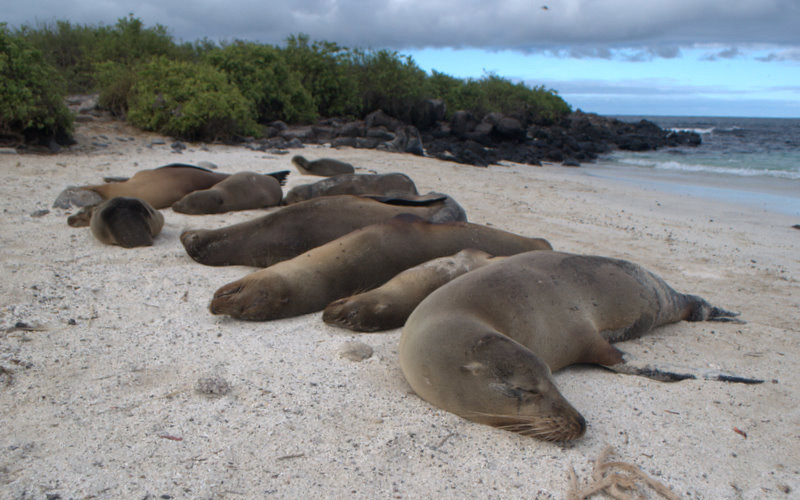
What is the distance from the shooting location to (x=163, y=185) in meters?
7.37

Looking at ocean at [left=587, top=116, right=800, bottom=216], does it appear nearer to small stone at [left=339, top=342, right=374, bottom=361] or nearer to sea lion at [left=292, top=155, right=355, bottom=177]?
sea lion at [left=292, top=155, right=355, bottom=177]

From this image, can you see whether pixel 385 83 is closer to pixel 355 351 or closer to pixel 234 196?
pixel 234 196

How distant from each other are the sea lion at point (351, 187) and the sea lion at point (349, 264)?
2.77 metres

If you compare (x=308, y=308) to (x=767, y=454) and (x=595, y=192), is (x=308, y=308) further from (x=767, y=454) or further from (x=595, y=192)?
(x=595, y=192)

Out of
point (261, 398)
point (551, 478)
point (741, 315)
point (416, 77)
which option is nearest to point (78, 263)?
point (261, 398)

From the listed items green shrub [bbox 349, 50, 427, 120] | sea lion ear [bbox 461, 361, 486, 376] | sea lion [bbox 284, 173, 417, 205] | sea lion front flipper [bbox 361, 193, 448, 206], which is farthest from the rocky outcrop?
sea lion ear [bbox 461, 361, 486, 376]

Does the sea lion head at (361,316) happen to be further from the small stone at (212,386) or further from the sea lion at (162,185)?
the sea lion at (162,185)

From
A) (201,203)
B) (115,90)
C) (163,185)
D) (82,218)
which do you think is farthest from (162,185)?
(115,90)

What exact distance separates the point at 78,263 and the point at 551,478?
165 inches

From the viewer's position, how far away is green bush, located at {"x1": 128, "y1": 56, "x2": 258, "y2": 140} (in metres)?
12.6

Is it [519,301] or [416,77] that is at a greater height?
[416,77]

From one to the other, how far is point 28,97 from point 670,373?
10470 millimetres

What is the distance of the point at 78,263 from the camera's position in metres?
4.98

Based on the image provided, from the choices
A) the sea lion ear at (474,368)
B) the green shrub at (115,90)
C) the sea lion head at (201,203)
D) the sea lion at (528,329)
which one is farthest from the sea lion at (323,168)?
the sea lion ear at (474,368)
